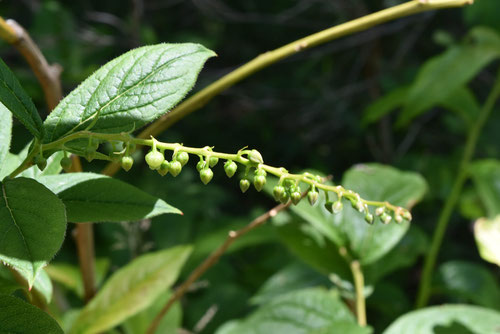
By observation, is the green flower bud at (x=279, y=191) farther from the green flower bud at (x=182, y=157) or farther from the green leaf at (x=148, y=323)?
the green leaf at (x=148, y=323)

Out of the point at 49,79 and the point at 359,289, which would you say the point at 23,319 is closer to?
the point at 49,79

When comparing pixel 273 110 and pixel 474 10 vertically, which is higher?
pixel 474 10

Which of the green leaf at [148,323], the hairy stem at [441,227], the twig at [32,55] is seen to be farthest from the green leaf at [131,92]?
the hairy stem at [441,227]

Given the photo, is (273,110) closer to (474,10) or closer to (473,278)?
(474,10)

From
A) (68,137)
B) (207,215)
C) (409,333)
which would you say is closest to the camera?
(68,137)

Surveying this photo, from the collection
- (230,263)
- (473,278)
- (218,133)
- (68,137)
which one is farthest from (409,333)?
(218,133)

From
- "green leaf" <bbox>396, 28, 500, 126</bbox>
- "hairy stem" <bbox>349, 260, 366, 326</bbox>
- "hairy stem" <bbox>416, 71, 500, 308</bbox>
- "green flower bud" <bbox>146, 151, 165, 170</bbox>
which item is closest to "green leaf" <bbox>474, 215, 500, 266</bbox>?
"hairy stem" <bbox>416, 71, 500, 308</bbox>

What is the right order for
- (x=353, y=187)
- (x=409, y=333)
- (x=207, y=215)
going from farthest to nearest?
(x=207, y=215), (x=353, y=187), (x=409, y=333)
